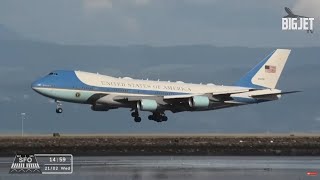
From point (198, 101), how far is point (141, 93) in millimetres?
6291

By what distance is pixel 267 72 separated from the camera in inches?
4279

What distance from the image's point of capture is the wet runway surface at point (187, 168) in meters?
34.1

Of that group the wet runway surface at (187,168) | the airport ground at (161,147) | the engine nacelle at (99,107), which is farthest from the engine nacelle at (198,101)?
the wet runway surface at (187,168)

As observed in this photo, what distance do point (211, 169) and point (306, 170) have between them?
418 centimetres

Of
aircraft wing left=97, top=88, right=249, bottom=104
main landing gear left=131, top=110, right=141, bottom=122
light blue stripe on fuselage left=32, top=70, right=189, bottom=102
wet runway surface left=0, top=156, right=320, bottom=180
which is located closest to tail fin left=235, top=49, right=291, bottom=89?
aircraft wing left=97, top=88, right=249, bottom=104

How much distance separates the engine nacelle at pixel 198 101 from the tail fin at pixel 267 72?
12.4 metres

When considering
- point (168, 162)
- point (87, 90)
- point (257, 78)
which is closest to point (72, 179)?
point (168, 162)

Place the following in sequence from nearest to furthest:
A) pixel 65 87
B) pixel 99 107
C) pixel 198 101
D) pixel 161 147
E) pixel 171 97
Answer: pixel 161 147
pixel 65 87
pixel 198 101
pixel 99 107
pixel 171 97

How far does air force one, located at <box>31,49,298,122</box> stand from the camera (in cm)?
8875
